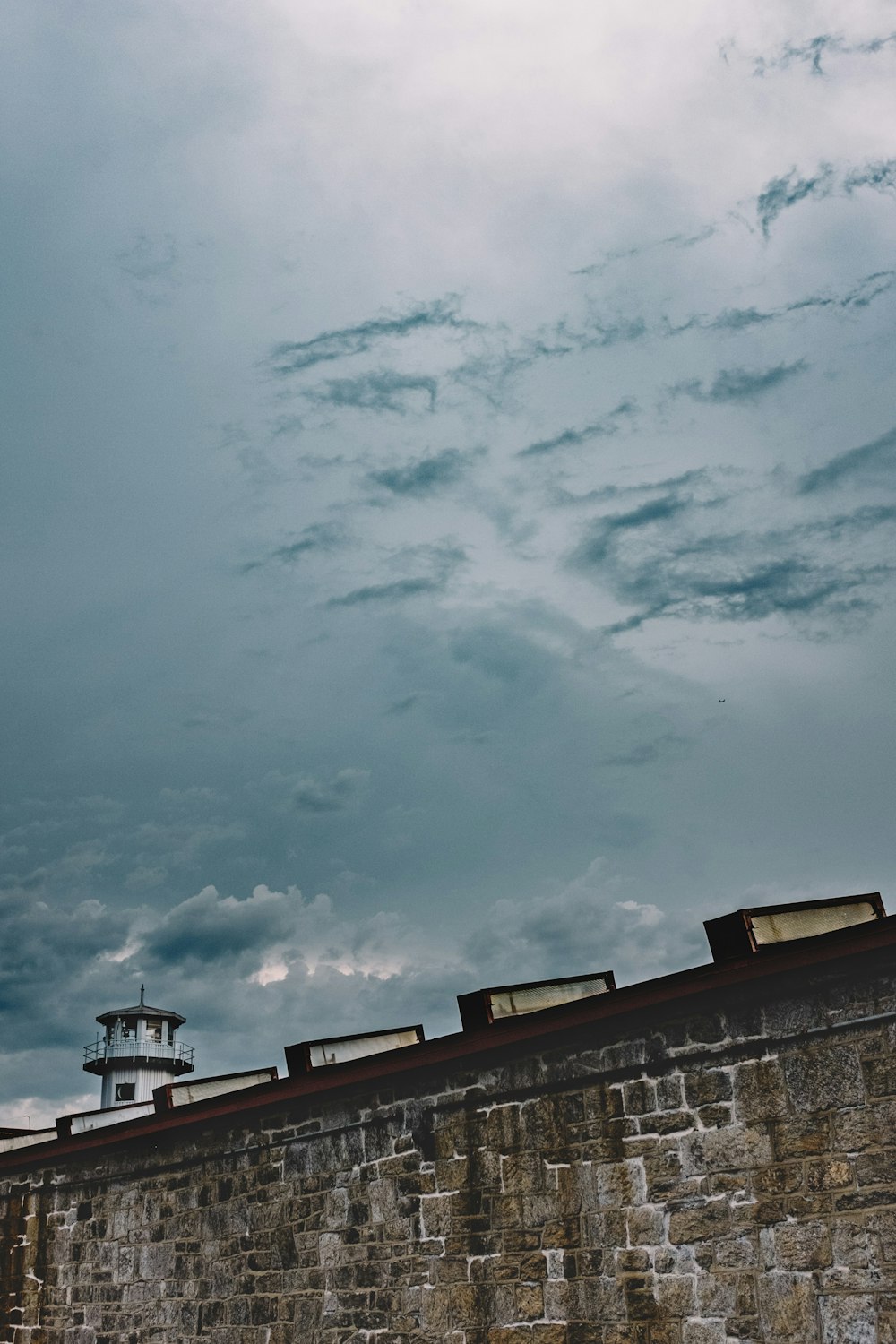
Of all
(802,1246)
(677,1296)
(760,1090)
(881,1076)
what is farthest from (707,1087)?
(677,1296)

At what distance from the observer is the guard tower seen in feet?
125

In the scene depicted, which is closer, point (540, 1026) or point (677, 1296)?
point (677, 1296)

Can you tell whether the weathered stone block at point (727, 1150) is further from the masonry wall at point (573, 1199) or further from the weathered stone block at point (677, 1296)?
the weathered stone block at point (677, 1296)

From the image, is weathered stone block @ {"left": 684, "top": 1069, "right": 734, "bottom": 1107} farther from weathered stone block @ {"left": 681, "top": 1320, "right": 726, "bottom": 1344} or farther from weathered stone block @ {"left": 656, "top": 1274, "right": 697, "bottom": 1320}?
weathered stone block @ {"left": 681, "top": 1320, "right": 726, "bottom": 1344}

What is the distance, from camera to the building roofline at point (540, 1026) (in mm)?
7879

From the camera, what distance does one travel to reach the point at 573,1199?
909 centimetres

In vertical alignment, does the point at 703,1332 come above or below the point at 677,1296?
below

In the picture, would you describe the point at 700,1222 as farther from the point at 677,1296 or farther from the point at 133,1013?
the point at 133,1013

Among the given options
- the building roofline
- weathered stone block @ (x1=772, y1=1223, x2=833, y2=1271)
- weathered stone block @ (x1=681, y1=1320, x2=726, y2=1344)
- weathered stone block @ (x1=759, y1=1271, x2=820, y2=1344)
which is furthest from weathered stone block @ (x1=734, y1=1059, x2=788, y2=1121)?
weathered stone block @ (x1=681, y1=1320, x2=726, y2=1344)

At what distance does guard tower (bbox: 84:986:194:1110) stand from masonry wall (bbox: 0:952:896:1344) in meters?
26.3

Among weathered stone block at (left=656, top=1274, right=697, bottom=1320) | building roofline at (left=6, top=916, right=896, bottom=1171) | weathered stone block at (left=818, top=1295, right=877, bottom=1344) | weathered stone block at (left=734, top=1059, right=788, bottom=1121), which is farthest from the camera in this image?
weathered stone block at (left=656, top=1274, right=697, bottom=1320)

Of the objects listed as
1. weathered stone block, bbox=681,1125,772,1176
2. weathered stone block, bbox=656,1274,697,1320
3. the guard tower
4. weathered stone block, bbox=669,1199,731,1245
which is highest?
the guard tower

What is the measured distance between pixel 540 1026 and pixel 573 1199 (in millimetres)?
1307

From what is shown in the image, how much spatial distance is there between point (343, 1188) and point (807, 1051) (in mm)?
5036
